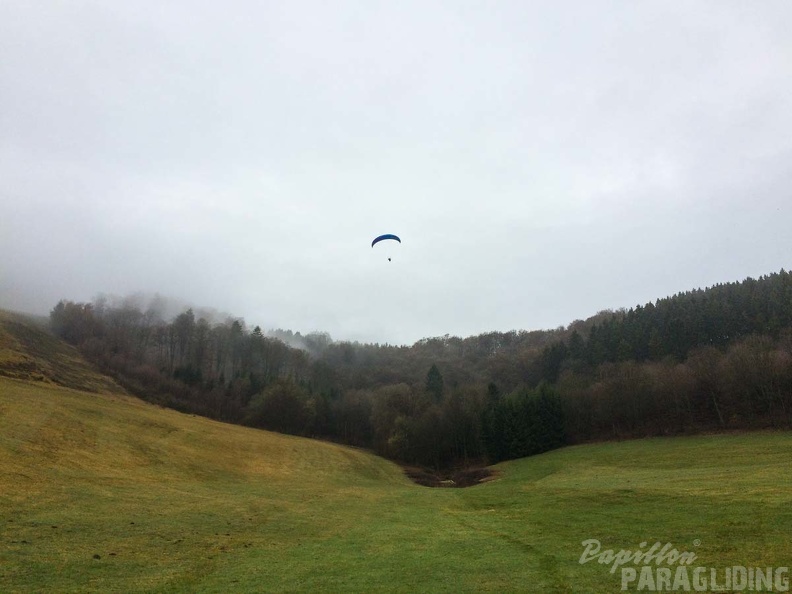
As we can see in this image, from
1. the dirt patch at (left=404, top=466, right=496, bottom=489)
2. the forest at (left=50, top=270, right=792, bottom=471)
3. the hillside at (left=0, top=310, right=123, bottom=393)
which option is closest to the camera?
the dirt patch at (left=404, top=466, right=496, bottom=489)

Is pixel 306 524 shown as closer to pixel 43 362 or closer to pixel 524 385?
pixel 43 362

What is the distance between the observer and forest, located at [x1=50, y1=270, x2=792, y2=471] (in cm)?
7794

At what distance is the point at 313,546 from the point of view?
64.2 ft

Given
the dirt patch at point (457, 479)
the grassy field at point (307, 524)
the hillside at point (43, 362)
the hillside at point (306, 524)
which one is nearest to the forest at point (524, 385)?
the hillside at point (43, 362)

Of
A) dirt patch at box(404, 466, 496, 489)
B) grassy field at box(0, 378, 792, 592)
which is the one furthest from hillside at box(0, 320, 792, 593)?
dirt patch at box(404, 466, 496, 489)

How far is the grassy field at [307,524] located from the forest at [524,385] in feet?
108

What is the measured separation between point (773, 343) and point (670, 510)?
8041 centimetres

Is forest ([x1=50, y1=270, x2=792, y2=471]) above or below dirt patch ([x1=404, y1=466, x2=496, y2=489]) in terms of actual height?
above

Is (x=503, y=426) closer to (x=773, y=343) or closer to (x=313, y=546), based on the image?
(x=773, y=343)

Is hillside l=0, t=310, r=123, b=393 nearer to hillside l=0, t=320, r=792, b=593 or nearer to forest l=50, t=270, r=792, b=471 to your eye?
forest l=50, t=270, r=792, b=471

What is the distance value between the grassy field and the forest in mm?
32790

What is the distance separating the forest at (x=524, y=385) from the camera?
7794 centimetres

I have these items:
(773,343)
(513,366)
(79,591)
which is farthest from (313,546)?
(513,366)

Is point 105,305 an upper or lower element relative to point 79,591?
upper
